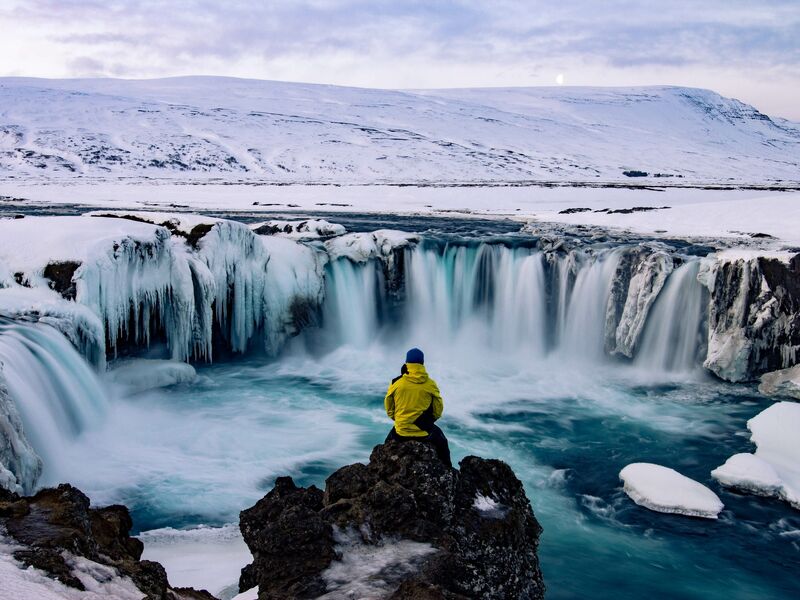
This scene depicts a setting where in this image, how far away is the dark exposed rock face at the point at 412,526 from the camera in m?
4.58

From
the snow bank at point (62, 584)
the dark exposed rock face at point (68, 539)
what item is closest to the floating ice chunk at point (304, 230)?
the dark exposed rock face at point (68, 539)

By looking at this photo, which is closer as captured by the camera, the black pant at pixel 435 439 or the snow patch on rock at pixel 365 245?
the black pant at pixel 435 439

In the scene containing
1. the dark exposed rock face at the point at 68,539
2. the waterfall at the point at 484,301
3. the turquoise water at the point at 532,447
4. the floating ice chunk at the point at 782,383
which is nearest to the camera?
the dark exposed rock face at the point at 68,539

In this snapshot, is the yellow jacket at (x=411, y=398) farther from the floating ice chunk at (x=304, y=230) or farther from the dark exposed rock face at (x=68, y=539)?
the floating ice chunk at (x=304, y=230)

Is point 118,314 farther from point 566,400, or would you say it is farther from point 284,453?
point 566,400

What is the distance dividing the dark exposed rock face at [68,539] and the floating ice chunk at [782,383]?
11.1 meters

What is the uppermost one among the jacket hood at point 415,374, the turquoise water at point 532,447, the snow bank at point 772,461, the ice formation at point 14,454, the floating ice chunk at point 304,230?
the floating ice chunk at point 304,230

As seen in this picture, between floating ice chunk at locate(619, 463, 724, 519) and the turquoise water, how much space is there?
13cm

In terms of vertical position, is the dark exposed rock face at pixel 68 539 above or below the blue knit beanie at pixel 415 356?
below

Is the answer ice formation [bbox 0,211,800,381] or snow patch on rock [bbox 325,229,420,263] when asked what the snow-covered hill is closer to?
snow patch on rock [bbox 325,229,420,263]

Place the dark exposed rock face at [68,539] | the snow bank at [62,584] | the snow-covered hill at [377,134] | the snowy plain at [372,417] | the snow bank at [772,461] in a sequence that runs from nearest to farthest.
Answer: the snow bank at [62,584] < the dark exposed rock face at [68,539] < the snowy plain at [372,417] < the snow bank at [772,461] < the snow-covered hill at [377,134]

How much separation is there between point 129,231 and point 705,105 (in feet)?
548

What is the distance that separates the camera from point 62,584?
3873mm

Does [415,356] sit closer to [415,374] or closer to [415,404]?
[415,374]
